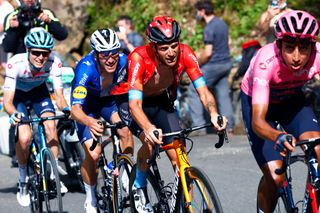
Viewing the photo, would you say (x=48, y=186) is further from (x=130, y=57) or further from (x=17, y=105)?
(x=130, y=57)

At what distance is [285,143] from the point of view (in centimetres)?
598

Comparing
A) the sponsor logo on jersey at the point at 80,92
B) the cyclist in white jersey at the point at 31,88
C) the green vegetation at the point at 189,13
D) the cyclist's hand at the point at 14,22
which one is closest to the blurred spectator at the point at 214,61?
the green vegetation at the point at 189,13

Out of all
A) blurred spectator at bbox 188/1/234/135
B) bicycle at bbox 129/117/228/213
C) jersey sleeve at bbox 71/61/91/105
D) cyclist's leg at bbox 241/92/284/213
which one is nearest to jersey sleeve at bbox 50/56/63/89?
jersey sleeve at bbox 71/61/91/105

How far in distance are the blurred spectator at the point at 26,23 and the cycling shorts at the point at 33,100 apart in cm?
202

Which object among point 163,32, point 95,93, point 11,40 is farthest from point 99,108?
point 11,40

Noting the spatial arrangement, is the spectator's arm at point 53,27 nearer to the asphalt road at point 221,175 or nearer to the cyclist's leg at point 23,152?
the asphalt road at point 221,175

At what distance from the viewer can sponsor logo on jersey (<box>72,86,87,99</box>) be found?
8359 millimetres

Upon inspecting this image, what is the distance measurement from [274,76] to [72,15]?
12.7 m

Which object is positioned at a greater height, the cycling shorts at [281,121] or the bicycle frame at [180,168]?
the cycling shorts at [281,121]

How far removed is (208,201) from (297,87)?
3.83 ft

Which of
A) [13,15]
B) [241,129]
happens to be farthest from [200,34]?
[13,15]

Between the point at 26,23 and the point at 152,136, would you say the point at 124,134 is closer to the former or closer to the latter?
the point at 152,136

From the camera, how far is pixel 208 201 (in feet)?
21.4

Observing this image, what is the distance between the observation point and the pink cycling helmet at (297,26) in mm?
6434
